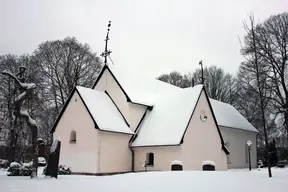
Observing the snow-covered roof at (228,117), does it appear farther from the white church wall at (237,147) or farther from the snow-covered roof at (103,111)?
the snow-covered roof at (103,111)

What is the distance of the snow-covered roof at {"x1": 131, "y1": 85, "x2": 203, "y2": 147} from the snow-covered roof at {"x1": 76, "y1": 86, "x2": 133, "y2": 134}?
1.58 m

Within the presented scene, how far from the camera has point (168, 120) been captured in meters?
26.5

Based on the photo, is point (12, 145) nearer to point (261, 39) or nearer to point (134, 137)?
point (134, 137)

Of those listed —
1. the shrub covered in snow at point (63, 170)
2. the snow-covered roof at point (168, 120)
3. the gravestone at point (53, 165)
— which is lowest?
the shrub covered in snow at point (63, 170)

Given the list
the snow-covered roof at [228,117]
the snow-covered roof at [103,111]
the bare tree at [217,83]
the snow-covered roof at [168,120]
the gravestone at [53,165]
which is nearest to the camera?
the gravestone at [53,165]

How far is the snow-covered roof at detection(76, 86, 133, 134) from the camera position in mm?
24875

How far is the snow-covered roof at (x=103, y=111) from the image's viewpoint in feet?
81.6

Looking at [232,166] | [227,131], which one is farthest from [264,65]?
[232,166]

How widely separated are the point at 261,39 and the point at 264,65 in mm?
2824

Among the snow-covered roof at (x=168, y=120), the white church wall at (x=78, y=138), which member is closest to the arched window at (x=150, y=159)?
the snow-covered roof at (x=168, y=120)

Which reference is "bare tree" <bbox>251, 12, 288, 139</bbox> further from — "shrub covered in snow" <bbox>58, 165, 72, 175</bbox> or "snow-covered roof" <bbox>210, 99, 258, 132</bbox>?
"shrub covered in snow" <bbox>58, 165, 72, 175</bbox>

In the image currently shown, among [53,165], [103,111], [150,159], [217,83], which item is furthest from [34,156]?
[217,83]

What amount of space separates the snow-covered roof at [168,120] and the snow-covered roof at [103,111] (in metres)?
1.58

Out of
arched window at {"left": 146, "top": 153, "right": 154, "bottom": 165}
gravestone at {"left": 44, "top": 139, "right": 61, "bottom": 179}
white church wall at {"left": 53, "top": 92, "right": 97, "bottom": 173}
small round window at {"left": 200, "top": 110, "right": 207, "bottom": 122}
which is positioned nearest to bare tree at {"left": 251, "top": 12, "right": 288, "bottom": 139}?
small round window at {"left": 200, "top": 110, "right": 207, "bottom": 122}
